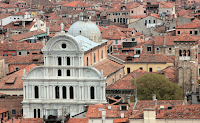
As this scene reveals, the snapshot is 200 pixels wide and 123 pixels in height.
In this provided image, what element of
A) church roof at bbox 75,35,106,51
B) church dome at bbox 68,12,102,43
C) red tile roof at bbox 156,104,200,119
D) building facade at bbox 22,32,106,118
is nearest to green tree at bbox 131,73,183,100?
building facade at bbox 22,32,106,118

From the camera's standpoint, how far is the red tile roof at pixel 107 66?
7256 centimetres

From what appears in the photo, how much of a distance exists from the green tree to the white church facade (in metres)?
4.67

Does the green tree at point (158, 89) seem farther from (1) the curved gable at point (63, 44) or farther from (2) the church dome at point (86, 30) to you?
(2) the church dome at point (86, 30)

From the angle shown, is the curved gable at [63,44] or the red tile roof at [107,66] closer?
the curved gable at [63,44]

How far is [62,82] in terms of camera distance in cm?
6731

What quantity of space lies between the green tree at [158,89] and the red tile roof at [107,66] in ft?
23.3

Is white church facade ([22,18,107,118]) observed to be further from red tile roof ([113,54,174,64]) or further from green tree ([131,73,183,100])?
red tile roof ([113,54,174,64])

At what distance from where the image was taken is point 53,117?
51719 mm

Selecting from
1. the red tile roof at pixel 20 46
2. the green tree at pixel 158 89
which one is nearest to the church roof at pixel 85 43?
the green tree at pixel 158 89

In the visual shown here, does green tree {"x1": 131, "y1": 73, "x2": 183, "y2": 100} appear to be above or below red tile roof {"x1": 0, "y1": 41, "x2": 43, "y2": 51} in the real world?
below

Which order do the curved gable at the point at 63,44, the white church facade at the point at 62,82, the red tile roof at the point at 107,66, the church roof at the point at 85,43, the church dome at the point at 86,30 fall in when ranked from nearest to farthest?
the curved gable at the point at 63,44, the white church facade at the point at 62,82, the church roof at the point at 85,43, the red tile roof at the point at 107,66, the church dome at the point at 86,30

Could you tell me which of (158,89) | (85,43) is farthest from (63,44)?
(158,89)

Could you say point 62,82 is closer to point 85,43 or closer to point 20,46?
point 85,43

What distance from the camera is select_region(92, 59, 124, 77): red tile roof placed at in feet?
238
